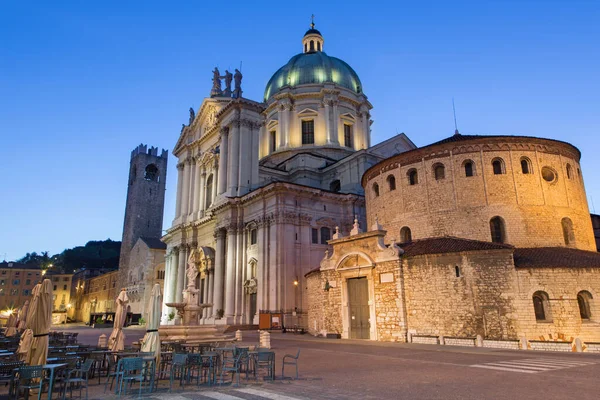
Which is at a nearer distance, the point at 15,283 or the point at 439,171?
the point at 439,171

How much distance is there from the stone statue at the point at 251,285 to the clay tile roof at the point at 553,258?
22.1m

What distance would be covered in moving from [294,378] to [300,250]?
26.5m

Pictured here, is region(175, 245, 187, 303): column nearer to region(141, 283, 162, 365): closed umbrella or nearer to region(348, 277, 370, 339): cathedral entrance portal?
region(348, 277, 370, 339): cathedral entrance portal

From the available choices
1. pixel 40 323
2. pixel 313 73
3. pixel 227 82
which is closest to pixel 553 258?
pixel 40 323

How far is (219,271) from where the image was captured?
41844 mm

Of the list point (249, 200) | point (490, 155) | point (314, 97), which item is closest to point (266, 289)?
point (249, 200)

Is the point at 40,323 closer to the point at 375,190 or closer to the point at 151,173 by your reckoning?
the point at 375,190

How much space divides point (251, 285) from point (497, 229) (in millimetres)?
21461

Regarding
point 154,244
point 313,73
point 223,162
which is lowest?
point 154,244

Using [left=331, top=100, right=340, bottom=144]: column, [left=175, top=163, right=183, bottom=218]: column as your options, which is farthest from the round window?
[left=175, top=163, right=183, bottom=218]: column

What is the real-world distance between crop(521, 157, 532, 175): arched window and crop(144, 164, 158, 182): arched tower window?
244ft

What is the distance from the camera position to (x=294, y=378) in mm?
10820

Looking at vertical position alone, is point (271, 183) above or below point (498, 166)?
above

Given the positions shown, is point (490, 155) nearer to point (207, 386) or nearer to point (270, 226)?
point (270, 226)
